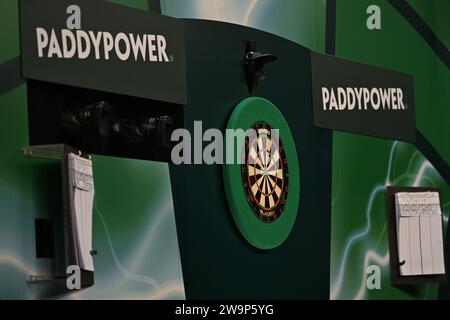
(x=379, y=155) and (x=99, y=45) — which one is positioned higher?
(x=99, y=45)

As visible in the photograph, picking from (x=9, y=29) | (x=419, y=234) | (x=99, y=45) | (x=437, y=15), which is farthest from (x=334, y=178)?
(x=9, y=29)

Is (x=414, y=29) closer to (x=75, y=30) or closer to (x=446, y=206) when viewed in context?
(x=446, y=206)

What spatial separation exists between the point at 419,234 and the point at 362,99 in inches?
34.4

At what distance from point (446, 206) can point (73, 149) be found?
3.18 m

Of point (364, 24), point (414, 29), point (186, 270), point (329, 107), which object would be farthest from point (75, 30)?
point (414, 29)

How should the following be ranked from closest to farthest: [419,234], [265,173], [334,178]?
[265,173] < [334,178] < [419,234]

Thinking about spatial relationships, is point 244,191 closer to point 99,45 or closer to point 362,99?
point 99,45

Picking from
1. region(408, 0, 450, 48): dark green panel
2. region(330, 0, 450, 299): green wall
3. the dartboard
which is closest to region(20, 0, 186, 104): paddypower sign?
the dartboard

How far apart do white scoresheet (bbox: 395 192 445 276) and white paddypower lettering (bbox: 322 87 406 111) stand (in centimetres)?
54

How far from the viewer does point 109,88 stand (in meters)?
3.35

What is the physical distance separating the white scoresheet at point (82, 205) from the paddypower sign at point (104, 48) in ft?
0.99

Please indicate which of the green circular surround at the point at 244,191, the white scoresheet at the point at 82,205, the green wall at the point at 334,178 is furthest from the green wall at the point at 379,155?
the white scoresheet at the point at 82,205

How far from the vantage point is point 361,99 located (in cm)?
498

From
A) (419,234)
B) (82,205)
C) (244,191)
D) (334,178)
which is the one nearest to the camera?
(82,205)
